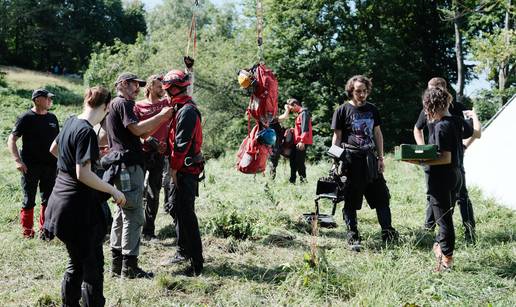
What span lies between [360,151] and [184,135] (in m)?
2.10

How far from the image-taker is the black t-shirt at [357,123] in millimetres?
5566

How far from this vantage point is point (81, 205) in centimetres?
348

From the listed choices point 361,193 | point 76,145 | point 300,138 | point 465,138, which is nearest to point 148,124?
point 76,145

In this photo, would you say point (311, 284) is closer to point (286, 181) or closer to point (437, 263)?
point (437, 263)

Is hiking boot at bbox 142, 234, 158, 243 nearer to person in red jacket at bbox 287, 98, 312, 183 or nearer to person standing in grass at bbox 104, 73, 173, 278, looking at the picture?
person standing in grass at bbox 104, 73, 173, 278

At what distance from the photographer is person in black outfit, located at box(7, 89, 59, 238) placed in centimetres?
601

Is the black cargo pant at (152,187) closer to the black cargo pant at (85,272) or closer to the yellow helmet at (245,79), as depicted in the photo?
the yellow helmet at (245,79)

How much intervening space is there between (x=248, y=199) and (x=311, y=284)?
14.0ft

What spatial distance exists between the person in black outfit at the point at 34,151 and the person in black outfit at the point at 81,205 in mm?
2772

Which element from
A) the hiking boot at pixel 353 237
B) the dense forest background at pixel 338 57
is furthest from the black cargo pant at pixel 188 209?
the dense forest background at pixel 338 57

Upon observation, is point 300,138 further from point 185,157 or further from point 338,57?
point 338,57

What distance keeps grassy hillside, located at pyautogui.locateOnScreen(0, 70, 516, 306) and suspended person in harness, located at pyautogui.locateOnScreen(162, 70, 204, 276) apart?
1.28 ft

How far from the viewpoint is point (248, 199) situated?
8.37m

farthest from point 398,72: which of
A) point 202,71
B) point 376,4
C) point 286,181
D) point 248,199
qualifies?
point 248,199
